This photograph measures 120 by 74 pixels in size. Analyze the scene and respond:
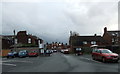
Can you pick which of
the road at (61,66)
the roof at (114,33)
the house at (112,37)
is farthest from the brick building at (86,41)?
the road at (61,66)

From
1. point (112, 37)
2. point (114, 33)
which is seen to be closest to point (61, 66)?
point (112, 37)

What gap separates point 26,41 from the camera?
73.7m

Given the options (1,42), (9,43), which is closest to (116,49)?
(1,42)

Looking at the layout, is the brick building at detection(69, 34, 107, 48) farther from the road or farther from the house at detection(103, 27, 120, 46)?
the road

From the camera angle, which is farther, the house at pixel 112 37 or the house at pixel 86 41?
the house at pixel 86 41

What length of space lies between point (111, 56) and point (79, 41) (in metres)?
57.0

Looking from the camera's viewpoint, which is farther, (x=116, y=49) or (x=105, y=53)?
(x=116, y=49)

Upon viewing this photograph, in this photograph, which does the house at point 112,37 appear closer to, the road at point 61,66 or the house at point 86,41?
the house at point 86,41

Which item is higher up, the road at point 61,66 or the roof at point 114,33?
the roof at point 114,33

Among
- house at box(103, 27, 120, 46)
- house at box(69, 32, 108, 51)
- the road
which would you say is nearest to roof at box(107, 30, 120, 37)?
house at box(103, 27, 120, 46)

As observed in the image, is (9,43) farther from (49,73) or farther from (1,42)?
(49,73)

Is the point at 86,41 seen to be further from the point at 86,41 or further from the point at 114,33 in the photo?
the point at 114,33

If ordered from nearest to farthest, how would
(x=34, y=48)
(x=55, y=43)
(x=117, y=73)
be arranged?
(x=117, y=73) < (x=34, y=48) < (x=55, y=43)

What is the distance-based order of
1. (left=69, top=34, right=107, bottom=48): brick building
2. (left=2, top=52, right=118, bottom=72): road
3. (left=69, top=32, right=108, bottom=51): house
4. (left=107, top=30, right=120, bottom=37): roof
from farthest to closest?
(left=69, top=34, right=107, bottom=48): brick building
(left=69, top=32, right=108, bottom=51): house
(left=107, top=30, right=120, bottom=37): roof
(left=2, top=52, right=118, bottom=72): road
